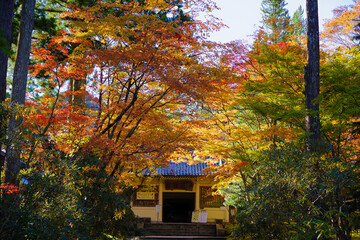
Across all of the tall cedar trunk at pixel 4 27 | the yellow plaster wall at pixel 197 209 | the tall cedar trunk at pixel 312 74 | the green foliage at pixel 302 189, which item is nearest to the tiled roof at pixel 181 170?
the yellow plaster wall at pixel 197 209

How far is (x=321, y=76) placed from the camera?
9094 mm

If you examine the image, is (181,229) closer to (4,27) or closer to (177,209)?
(177,209)

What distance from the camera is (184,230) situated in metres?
17.7

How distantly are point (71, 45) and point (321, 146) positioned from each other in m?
8.01

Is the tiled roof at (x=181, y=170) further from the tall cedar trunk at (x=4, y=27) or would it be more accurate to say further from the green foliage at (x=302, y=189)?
the tall cedar trunk at (x=4, y=27)

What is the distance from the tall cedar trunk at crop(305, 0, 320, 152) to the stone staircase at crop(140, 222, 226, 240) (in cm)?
999

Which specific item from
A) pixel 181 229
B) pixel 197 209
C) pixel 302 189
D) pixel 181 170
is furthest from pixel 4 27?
Result: pixel 197 209

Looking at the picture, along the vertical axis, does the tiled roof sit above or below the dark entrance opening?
above

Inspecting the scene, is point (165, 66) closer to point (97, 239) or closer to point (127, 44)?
point (127, 44)

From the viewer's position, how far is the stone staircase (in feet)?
55.4

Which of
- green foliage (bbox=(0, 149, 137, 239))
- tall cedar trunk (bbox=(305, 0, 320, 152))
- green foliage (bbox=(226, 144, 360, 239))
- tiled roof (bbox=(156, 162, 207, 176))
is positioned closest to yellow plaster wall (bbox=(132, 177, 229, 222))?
tiled roof (bbox=(156, 162, 207, 176))

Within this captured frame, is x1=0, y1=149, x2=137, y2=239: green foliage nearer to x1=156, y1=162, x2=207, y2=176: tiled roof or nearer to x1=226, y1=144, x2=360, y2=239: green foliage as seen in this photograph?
x1=226, y1=144, x2=360, y2=239: green foliage

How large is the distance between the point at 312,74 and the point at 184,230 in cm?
1176

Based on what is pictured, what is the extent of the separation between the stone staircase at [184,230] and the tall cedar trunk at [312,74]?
32.8ft
